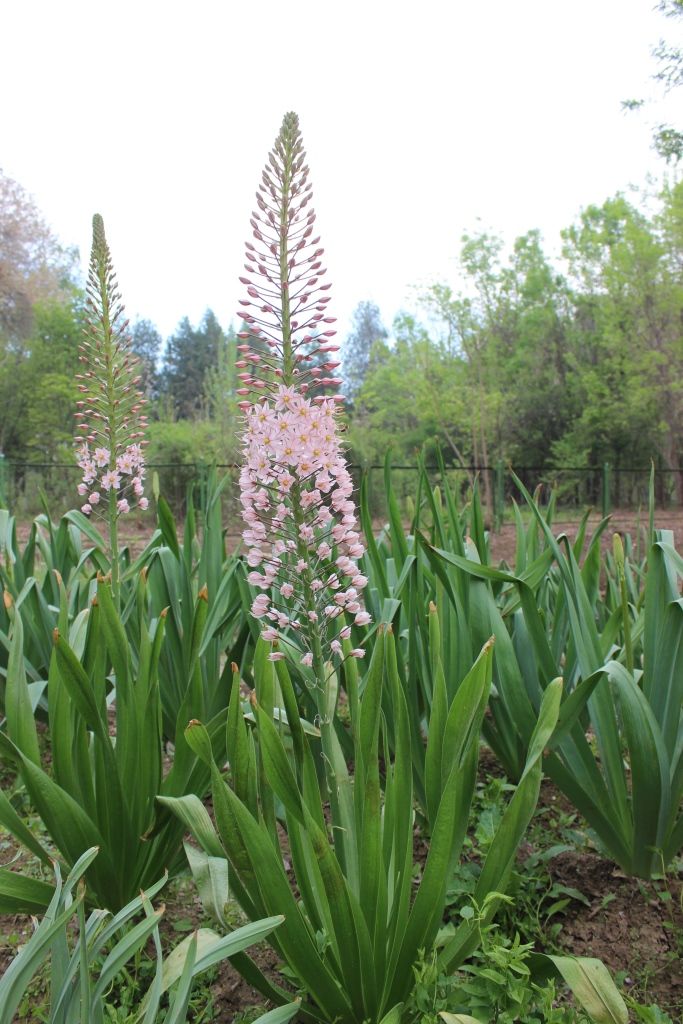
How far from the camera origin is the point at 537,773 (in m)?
1.30

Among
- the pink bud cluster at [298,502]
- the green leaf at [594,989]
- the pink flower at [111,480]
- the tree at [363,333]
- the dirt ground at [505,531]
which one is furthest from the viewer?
the tree at [363,333]

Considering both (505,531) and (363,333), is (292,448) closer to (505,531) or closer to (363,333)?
(505,531)

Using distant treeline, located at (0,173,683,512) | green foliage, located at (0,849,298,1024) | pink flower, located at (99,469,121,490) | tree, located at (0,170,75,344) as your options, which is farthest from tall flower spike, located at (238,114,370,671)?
tree, located at (0,170,75,344)

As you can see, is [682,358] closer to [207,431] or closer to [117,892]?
[207,431]

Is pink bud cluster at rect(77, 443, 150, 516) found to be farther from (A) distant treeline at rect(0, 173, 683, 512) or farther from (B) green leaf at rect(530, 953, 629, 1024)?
(A) distant treeline at rect(0, 173, 683, 512)

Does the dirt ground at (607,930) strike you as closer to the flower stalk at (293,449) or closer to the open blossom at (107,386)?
the flower stalk at (293,449)

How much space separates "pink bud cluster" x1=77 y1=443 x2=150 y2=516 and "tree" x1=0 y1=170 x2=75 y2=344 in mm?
19384

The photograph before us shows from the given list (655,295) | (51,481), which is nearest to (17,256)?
(51,481)

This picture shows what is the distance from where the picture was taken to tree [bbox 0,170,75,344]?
1933cm

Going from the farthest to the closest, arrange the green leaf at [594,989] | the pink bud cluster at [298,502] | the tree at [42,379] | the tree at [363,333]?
the tree at [363,333] → the tree at [42,379] → the pink bud cluster at [298,502] → the green leaf at [594,989]

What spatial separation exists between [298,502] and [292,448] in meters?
0.13

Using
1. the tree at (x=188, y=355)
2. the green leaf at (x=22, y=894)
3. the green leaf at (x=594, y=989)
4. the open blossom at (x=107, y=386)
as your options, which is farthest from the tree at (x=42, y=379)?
the green leaf at (x=594, y=989)

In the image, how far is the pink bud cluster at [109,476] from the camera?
2.75m

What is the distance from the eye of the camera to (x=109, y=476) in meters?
2.72
